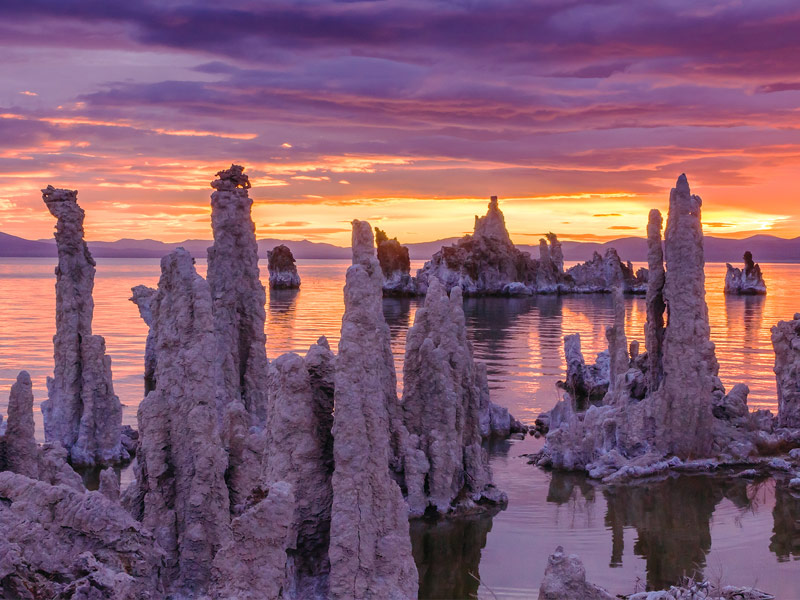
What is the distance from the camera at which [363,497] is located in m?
13.2

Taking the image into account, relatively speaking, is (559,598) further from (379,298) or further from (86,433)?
(86,433)

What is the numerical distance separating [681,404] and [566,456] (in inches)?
166

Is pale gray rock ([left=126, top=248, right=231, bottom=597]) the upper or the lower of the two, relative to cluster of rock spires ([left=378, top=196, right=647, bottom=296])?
lower

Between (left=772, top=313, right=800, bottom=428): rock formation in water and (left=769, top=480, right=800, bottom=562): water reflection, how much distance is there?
542 cm

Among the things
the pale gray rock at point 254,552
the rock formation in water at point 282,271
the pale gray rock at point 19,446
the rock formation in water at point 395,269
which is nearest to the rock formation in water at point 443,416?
Answer: the pale gray rock at point 19,446

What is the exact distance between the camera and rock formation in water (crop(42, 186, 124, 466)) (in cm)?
2991

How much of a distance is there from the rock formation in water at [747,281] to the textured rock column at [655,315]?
122234 mm

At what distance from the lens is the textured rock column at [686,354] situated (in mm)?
30328

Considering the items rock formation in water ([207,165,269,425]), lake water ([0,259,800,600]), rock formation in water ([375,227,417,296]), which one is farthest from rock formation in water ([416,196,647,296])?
rock formation in water ([207,165,269,425])

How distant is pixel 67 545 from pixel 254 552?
7.23ft

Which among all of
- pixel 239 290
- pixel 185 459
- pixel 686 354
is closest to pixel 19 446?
pixel 185 459

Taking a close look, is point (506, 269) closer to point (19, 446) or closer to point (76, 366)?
point (76, 366)

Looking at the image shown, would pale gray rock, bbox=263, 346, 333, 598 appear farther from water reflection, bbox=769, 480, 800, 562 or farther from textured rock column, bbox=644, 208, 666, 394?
textured rock column, bbox=644, 208, 666, 394

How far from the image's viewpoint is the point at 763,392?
1796 inches
